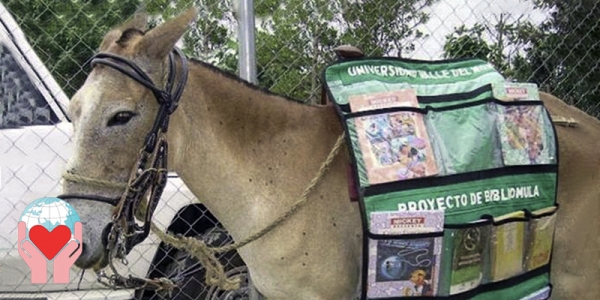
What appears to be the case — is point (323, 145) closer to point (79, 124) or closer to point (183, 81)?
point (183, 81)

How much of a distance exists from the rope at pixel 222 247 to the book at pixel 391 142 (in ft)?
0.40

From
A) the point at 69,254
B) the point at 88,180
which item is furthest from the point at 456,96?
the point at 69,254

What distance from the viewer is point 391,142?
128 inches

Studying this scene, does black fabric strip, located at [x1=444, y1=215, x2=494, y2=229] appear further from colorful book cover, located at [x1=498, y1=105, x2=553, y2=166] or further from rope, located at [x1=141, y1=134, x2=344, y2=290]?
rope, located at [x1=141, y1=134, x2=344, y2=290]

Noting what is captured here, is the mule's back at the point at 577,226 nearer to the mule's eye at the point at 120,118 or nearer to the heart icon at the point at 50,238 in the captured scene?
the mule's eye at the point at 120,118

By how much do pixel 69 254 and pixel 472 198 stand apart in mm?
1596

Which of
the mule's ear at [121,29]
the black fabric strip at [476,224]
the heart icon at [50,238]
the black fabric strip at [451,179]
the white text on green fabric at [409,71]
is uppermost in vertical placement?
the mule's ear at [121,29]

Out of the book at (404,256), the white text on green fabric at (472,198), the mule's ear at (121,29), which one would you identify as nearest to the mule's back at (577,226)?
the white text on green fabric at (472,198)

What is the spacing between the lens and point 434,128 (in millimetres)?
3377

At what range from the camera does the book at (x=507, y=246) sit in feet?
11.3

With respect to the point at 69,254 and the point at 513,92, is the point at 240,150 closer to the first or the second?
the point at 69,254

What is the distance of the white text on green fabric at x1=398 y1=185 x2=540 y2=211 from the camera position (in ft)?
10.6

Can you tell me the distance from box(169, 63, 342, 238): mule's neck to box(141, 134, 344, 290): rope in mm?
37

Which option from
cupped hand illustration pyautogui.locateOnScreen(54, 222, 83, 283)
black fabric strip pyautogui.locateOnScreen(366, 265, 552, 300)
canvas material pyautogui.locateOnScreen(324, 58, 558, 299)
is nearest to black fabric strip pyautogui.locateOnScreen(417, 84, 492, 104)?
canvas material pyautogui.locateOnScreen(324, 58, 558, 299)
